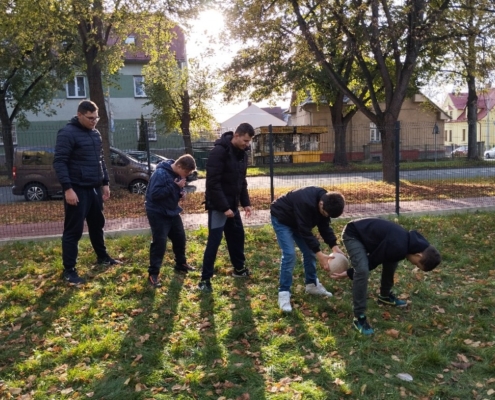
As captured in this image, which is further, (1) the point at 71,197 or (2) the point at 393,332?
(1) the point at 71,197

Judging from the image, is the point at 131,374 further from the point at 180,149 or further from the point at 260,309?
the point at 180,149

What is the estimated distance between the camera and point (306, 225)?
14.4 feet

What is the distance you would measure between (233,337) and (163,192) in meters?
1.89

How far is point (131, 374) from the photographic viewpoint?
370 centimetres

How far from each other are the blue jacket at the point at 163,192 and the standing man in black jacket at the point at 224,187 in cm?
51

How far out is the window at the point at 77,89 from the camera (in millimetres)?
33656

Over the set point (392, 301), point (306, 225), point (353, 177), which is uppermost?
point (353, 177)

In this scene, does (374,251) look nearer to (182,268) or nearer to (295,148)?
(182,268)

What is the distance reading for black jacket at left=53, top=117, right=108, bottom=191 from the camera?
205 inches

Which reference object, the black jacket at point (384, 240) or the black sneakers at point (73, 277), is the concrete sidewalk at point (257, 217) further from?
the black jacket at point (384, 240)

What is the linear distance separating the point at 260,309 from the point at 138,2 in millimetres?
11212

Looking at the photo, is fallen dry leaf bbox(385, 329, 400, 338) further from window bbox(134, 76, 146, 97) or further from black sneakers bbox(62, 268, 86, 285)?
window bbox(134, 76, 146, 97)

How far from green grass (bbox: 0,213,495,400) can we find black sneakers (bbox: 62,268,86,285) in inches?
4.0

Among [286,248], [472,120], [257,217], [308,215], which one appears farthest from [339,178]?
[472,120]
